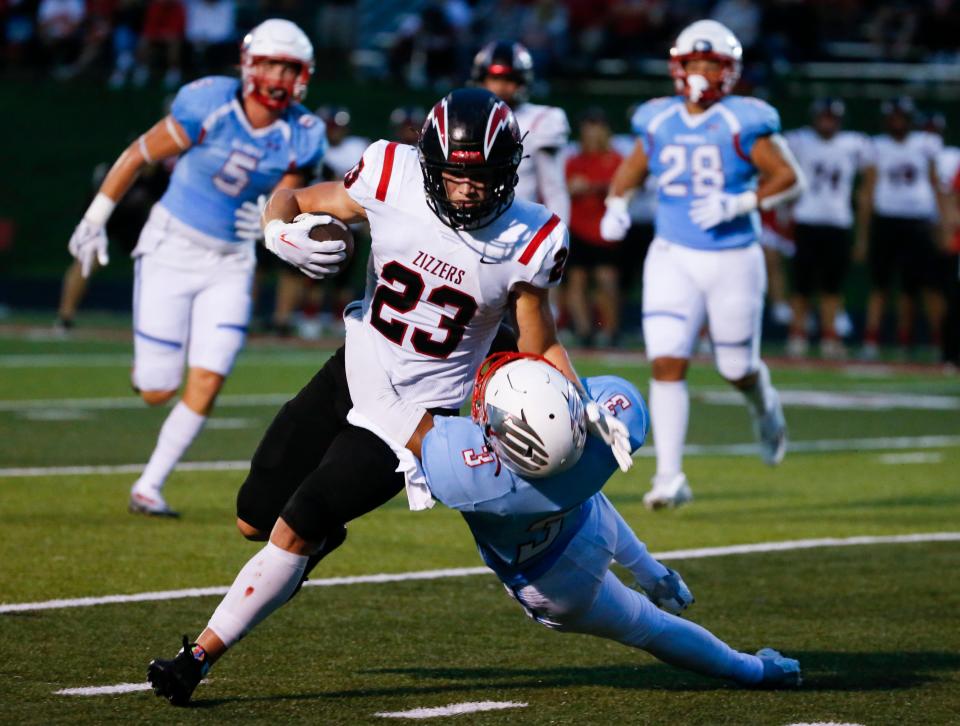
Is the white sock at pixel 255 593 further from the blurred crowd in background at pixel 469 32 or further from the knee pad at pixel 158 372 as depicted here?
the blurred crowd in background at pixel 469 32

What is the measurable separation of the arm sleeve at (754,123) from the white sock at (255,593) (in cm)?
410

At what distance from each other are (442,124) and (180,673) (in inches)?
56.2

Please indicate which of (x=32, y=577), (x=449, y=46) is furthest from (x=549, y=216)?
(x=449, y=46)

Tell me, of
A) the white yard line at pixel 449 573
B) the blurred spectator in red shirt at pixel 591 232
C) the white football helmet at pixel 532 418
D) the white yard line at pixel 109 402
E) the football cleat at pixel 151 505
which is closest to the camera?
the white football helmet at pixel 532 418

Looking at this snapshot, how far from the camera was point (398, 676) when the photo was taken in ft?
16.0

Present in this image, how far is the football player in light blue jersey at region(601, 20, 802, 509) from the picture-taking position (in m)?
7.90

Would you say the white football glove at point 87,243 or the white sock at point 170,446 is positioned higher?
the white football glove at point 87,243

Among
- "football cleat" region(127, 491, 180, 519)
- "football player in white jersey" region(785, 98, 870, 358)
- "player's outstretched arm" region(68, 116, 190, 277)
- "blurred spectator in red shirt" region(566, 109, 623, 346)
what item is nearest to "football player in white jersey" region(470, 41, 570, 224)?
"player's outstretched arm" region(68, 116, 190, 277)

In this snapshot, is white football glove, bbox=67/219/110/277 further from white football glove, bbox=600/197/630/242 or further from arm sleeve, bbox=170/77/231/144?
white football glove, bbox=600/197/630/242

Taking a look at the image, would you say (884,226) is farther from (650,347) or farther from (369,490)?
(369,490)

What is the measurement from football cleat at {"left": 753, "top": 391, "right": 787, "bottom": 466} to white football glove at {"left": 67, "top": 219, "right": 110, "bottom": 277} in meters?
3.00

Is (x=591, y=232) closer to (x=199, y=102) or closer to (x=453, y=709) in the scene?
(x=199, y=102)

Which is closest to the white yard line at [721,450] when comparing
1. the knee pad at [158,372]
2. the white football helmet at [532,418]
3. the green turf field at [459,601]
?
the green turf field at [459,601]

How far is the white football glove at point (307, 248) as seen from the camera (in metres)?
4.49
